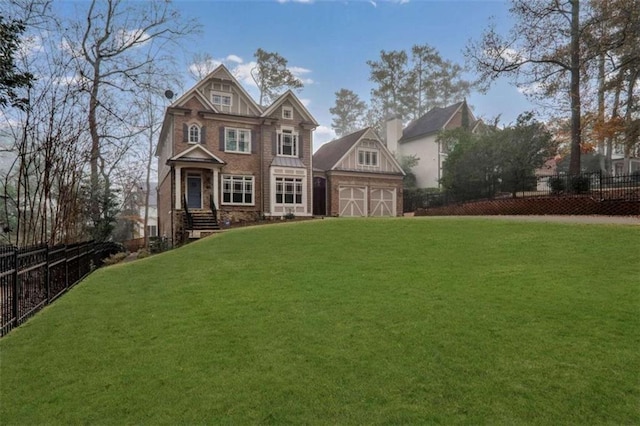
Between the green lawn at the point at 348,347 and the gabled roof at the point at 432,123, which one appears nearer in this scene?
the green lawn at the point at 348,347

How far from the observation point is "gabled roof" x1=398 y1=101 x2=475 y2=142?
3328 cm

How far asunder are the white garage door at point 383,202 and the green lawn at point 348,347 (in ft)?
62.8

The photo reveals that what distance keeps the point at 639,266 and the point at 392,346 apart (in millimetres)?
5491

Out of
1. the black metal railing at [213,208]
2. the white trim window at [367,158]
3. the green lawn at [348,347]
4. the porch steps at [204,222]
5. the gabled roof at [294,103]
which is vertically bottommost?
the green lawn at [348,347]

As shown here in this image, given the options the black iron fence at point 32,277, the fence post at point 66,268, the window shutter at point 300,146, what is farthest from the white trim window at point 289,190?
the fence post at point 66,268

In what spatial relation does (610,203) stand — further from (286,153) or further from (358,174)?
(286,153)

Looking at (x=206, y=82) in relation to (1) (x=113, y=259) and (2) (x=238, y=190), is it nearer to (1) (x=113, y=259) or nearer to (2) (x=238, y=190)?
(2) (x=238, y=190)

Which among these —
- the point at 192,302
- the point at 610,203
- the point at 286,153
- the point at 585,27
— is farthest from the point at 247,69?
the point at 192,302

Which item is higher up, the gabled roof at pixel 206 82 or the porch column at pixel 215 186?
the gabled roof at pixel 206 82

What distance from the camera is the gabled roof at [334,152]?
87.5 ft

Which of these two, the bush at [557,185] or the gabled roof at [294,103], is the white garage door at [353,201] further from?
the bush at [557,185]

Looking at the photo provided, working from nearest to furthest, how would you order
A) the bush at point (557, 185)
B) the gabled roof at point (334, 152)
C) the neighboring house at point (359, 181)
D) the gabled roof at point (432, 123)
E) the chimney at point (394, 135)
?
the bush at point (557, 185) < the neighboring house at point (359, 181) < the gabled roof at point (334, 152) < the gabled roof at point (432, 123) < the chimney at point (394, 135)

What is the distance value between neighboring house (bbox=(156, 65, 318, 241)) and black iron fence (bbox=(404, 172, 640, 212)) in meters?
8.94

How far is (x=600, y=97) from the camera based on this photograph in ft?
76.0
